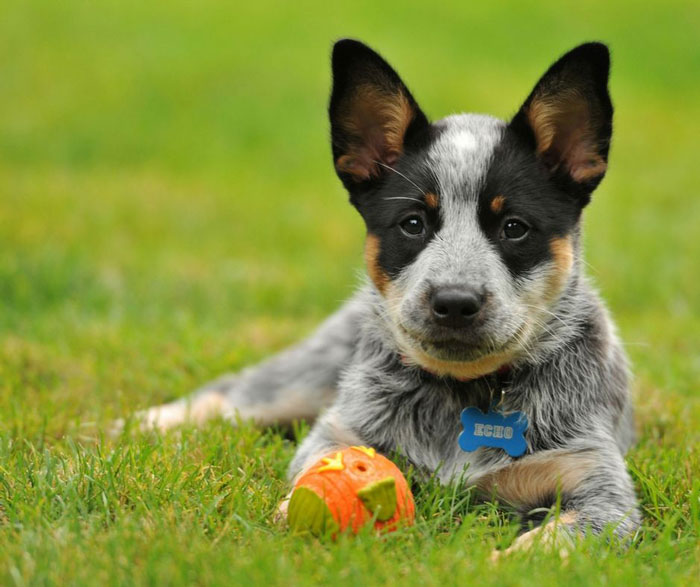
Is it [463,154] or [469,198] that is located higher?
[463,154]

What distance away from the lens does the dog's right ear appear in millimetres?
4293

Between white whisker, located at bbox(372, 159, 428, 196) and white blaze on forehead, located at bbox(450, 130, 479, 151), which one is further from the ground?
white blaze on forehead, located at bbox(450, 130, 479, 151)

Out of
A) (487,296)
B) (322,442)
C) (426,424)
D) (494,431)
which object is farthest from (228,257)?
(487,296)

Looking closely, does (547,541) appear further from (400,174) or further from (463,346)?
(400,174)

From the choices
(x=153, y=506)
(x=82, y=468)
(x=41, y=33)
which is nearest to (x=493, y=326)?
(x=153, y=506)

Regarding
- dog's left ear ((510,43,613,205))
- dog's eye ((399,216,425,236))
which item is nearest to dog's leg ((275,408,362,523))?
dog's eye ((399,216,425,236))

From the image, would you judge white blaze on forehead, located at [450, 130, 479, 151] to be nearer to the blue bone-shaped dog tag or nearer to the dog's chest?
the dog's chest

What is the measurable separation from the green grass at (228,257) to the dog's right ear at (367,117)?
1380 millimetres

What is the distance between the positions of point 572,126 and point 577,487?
1534mm

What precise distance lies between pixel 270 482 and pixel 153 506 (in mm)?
712

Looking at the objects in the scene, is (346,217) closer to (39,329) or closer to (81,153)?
(81,153)

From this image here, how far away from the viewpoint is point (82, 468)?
387 centimetres

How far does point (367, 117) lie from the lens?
4.45 meters

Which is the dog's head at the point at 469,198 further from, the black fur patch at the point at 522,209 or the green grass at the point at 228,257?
the green grass at the point at 228,257
